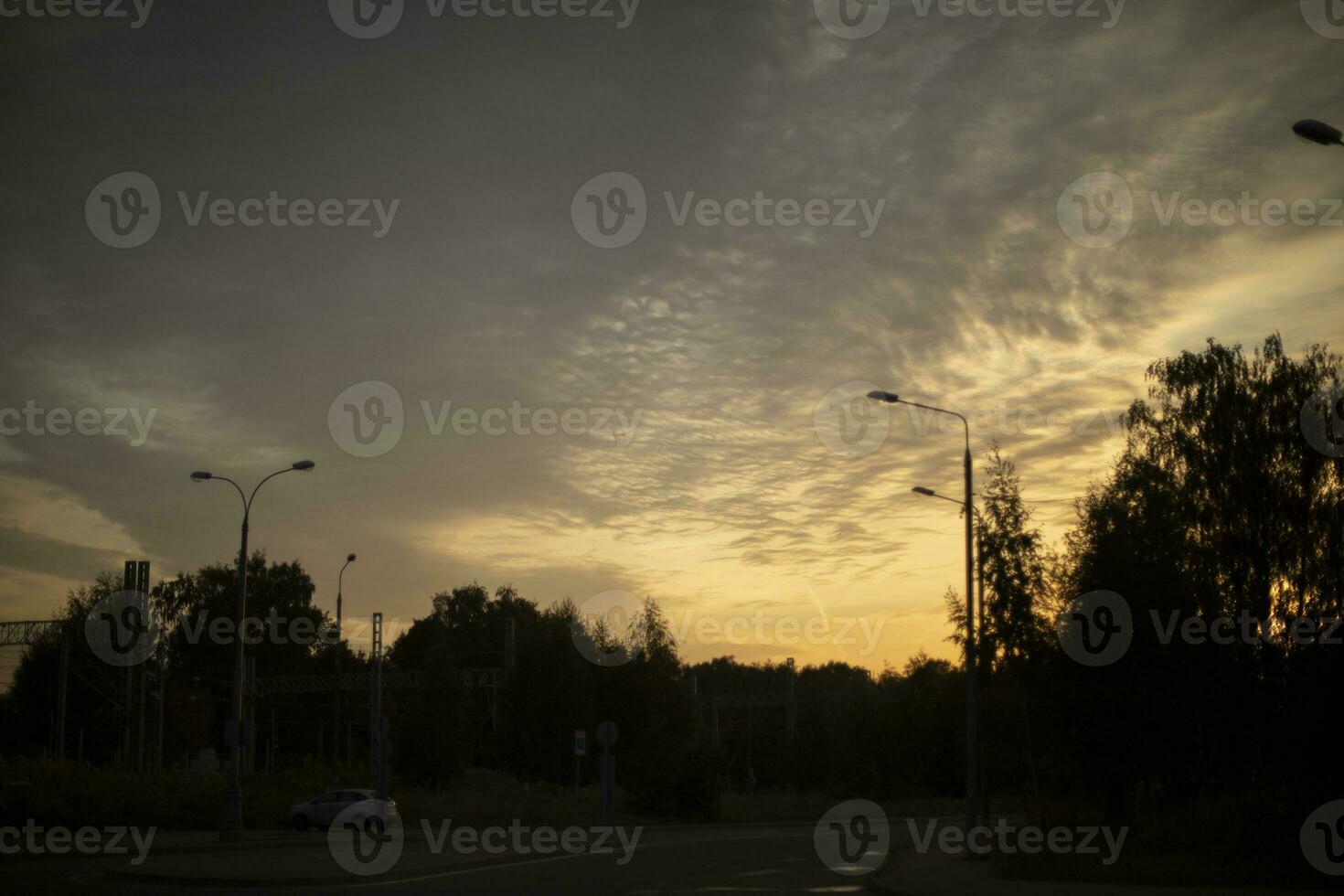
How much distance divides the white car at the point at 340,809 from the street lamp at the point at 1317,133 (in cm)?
3178

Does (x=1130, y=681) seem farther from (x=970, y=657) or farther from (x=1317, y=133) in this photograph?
(x=1317, y=133)

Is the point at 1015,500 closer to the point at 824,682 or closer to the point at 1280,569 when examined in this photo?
the point at 1280,569

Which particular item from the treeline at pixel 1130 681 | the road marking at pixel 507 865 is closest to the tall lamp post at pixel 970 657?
the treeline at pixel 1130 681

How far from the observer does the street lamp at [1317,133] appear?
51.5ft

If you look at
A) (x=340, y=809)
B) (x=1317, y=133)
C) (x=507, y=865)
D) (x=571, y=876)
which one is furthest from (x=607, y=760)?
(x=1317, y=133)

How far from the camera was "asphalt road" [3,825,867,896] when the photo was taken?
779 inches

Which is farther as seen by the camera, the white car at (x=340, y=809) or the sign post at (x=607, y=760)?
the white car at (x=340, y=809)

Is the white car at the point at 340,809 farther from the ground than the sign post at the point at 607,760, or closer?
closer

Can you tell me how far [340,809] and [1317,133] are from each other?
3580 centimetres

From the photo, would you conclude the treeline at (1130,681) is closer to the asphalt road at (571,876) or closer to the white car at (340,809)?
the asphalt road at (571,876)

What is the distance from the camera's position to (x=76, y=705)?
9019 cm

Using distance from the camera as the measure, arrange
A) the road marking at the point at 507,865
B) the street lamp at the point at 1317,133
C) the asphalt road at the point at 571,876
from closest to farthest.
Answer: the street lamp at the point at 1317,133 → the asphalt road at the point at 571,876 → the road marking at the point at 507,865

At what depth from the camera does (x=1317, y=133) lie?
15703mm

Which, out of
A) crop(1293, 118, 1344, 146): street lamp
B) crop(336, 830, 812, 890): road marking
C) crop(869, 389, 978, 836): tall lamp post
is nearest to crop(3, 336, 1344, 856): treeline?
crop(869, 389, 978, 836): tall lamp post
